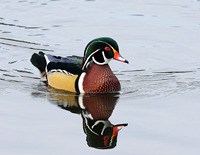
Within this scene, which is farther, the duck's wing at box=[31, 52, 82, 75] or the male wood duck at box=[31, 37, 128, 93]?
the duck's wing at box=[31, 52, 82, 75]

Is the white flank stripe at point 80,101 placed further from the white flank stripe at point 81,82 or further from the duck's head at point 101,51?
the duck's head at point 101,51

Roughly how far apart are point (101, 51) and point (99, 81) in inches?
19.0

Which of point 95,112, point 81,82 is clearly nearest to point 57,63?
point 81,82

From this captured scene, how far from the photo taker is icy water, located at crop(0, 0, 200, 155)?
42.1ft

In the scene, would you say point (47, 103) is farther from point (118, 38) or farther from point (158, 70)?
point (118, 38)

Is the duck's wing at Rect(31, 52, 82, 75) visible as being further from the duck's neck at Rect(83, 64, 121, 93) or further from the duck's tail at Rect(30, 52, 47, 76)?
the duck's neck at Rect(83, 64, 121, 93)

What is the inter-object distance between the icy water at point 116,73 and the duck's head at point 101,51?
23.1 inches

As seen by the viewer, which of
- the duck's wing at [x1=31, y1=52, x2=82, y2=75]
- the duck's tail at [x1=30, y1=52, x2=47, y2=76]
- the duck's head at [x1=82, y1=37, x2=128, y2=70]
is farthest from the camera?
the duck's tail at [x1=30, y1=52, x2=47, y2=76]

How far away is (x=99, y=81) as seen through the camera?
15.8 metres

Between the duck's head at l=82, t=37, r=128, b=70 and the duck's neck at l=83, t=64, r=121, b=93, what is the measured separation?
0.11 m

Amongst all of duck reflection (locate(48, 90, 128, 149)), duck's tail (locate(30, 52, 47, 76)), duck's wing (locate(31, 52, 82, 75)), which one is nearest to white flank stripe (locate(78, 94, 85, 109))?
duck reflection (locate(48, 90, 128, 149))

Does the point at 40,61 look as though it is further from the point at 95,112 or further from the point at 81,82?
the point at 95,112

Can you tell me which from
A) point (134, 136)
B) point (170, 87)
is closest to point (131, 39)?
point (170, 87)

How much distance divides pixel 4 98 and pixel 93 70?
62.4 inches
